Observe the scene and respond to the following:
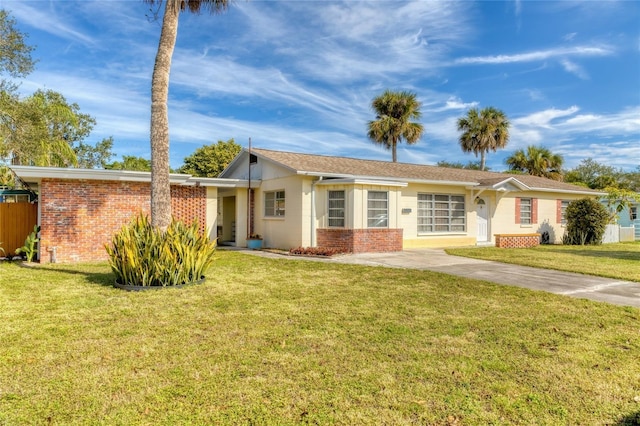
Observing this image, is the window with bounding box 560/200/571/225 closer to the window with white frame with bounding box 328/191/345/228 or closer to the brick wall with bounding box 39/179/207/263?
the window with white frame with bounding box 328/191/345/228

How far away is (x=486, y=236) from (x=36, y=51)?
24.1 meters

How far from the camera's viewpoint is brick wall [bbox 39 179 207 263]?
10.8 metres

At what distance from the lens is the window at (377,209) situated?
13.7m

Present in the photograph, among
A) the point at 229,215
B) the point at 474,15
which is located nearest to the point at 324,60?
the point at 474,15

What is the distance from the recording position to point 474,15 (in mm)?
13062

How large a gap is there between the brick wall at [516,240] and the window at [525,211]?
116cm

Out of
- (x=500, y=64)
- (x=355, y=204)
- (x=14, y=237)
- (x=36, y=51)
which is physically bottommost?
(x=14, y=237)

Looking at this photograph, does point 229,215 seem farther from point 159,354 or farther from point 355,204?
point 159,354

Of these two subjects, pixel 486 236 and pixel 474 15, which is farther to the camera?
pixel 486 236

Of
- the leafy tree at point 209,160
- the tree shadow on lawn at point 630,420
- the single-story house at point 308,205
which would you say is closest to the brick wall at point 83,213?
the single-story house at point 308,205

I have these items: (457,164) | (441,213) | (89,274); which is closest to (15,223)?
(89,274)

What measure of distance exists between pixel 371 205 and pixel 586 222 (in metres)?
12.6

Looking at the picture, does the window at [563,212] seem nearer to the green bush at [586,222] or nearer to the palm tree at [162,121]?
the green bush at [586,222]

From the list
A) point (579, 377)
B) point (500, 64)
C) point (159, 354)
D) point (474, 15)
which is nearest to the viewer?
point (579, 377)
